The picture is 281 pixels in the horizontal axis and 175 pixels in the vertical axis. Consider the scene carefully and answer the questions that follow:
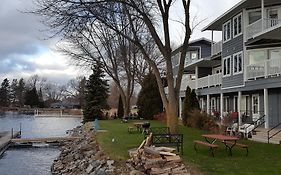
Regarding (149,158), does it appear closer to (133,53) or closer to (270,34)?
(270,34)

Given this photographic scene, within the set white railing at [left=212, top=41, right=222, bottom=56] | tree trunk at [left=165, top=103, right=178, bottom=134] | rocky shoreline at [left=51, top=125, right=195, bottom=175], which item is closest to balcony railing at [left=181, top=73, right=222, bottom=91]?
white railing at [left=212, top=41, right=222, bottom=56]

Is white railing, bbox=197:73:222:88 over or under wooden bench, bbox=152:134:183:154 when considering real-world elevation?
over

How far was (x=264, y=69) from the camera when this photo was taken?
23422 millimetres

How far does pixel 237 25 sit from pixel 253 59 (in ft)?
10.3

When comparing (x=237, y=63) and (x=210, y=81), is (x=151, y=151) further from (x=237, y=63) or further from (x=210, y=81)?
(x=210, y=81)

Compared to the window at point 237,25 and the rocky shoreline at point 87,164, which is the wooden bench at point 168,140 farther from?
the window at point 237,25

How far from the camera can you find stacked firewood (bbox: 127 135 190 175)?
1114cm

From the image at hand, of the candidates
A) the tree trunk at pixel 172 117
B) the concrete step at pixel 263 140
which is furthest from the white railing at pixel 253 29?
the tree trunk at pixel 172 117

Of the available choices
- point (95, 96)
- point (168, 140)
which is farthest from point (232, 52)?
point (95, 96)

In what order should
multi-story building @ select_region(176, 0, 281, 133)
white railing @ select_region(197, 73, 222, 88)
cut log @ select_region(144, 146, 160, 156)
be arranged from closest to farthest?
cut log @ select_region(144, 146, 160, 156) < multi-story building @ select_region(176, 0, 281, 133) < white railing @ select_region(197, 73, 222, 88)

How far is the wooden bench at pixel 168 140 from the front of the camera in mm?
14356

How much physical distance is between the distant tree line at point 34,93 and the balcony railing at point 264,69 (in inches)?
3082

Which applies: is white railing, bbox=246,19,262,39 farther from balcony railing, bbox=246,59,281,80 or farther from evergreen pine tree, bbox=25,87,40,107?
evergreen pine tree, bbox=25,87,40,107

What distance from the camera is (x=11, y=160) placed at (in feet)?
74.6
